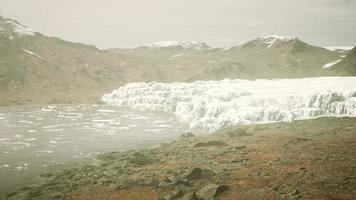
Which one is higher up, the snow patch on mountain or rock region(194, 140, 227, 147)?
the snow patch on mountain

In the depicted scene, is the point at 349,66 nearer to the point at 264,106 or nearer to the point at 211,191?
the point at 264,106

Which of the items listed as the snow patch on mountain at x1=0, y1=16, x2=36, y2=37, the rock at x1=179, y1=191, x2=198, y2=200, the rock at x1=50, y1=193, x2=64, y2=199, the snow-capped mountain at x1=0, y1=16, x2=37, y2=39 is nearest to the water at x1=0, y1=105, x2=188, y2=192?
the rock at x1=50, y1=193, x2=64, y2=199

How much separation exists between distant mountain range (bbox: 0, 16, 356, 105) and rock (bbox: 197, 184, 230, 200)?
79.5 metres

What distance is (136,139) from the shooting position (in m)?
46.4

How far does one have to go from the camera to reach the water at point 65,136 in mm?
33062

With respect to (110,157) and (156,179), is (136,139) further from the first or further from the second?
(156,179)

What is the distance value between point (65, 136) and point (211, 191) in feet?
101

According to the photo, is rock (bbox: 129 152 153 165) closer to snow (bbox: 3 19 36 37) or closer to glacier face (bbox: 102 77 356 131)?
glacier face (bbox: 102 77 356 131)

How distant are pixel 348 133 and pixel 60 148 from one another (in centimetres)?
2913

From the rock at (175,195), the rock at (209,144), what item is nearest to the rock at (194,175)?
the rock at (175,195)

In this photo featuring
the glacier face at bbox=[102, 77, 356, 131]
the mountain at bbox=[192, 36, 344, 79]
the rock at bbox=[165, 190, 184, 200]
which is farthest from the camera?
the mountain at bbox=[192, 36, 344, 79]

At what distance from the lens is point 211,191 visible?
2200cm

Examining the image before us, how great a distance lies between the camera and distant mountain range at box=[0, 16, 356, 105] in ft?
360

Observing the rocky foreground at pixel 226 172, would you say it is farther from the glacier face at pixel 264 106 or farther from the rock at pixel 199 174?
the glacier face at pixel 264 106
